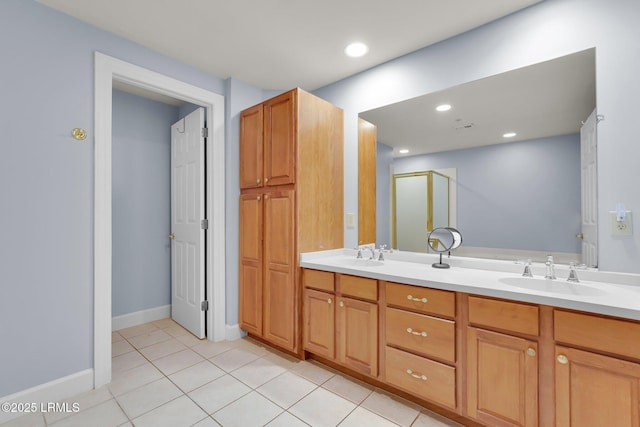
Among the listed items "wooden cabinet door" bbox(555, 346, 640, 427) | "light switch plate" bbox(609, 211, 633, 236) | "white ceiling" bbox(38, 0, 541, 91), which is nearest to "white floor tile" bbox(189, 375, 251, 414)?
"wooden cabinet door" bbox(555, 346, 640, 427)

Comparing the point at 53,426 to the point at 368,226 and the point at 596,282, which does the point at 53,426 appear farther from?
the point at 596,282

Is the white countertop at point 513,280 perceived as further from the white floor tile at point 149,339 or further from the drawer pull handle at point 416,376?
the white floor tile at point 149,339

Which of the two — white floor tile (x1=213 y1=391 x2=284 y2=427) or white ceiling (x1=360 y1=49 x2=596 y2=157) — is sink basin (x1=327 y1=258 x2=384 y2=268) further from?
white floor tile (x1=213 y1=391 x2=284 y2=427)

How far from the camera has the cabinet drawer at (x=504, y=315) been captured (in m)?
1.27

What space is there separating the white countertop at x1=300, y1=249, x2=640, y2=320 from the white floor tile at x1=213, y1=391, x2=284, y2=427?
3.00 feet

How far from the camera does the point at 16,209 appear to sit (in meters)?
1.64

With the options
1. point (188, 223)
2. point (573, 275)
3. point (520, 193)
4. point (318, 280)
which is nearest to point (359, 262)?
point (318, 280)

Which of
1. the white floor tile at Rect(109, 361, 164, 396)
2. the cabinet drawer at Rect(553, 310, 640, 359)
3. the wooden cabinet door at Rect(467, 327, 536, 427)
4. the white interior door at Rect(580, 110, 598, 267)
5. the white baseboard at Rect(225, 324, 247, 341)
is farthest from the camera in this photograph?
the white baseboard at Rect(225, 324, 247, 341)

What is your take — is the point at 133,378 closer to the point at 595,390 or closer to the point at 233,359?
the point at 233,359

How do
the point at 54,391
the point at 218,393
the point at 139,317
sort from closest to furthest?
1. the point at 54,391
2. the point at 218,393
3. the point at 139,317

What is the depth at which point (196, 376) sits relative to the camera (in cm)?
203

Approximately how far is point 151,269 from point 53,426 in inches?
69.6

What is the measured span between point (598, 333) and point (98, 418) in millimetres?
2545

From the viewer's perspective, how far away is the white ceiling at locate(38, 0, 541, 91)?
5.66 feet
